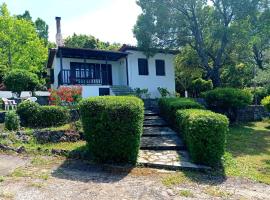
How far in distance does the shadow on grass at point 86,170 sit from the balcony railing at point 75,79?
11635 millimetres

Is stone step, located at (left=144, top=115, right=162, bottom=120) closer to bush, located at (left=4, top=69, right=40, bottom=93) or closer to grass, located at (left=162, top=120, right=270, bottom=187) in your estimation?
grass, located at (left=162, top=120, right=270, bottom=187)

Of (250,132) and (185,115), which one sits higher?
(185,115)

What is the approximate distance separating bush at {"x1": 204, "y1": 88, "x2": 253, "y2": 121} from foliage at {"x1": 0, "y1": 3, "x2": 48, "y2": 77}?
22390mm

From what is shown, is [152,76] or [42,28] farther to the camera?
[42,28]

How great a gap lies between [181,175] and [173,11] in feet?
49.4

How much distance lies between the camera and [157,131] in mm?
12016

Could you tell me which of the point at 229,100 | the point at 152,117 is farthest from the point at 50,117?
the point at 229,100

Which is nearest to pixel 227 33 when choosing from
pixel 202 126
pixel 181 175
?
pixel 202 126

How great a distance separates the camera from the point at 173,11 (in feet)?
66.7

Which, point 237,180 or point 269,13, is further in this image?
point 269,13

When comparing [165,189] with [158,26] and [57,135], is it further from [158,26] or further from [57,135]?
[158,26]

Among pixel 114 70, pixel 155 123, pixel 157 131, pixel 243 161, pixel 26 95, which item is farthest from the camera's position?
pixel 26 95

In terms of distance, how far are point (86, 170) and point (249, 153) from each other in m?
5.83

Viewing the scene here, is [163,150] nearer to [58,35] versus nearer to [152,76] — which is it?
[152,76]
